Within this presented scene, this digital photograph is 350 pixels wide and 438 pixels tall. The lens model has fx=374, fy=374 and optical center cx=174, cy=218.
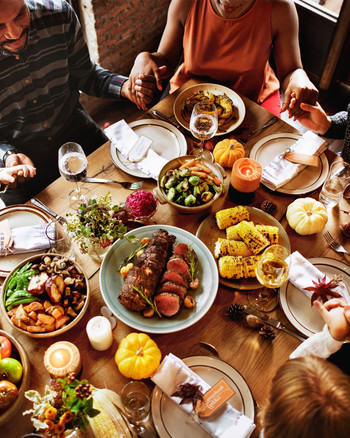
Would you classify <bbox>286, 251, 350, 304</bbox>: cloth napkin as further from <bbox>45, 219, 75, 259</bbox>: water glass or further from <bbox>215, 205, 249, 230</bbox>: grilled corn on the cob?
<bbox>45, 219, 75, 259</bbox>: water glass

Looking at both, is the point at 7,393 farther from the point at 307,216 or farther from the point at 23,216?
the point at 307,216

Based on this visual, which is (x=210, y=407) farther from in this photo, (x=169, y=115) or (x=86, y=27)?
(x=86, y=27)

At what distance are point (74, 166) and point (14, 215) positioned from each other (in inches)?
15.0

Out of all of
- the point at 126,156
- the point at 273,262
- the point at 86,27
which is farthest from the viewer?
the point at 86,27

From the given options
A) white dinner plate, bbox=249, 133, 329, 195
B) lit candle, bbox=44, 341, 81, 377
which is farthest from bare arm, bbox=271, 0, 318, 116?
lit candle, bbox=44, 341, 81, 377

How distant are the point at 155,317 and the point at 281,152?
3.86 feet

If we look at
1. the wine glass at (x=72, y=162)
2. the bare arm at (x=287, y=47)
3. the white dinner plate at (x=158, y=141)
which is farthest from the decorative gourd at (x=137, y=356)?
the bare arm at (x=287, y=47)

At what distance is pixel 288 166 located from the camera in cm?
198

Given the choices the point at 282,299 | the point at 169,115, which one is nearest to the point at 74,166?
the point at 169,115

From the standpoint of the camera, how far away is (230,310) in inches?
60.9

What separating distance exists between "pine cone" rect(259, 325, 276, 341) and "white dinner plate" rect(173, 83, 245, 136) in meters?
1.11

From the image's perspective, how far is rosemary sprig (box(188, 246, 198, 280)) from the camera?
160 cm

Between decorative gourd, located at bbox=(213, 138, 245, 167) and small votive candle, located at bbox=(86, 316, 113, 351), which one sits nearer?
small votive candle, located at bbox=(86, 316, 113, 351)

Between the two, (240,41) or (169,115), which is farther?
(240,41)
